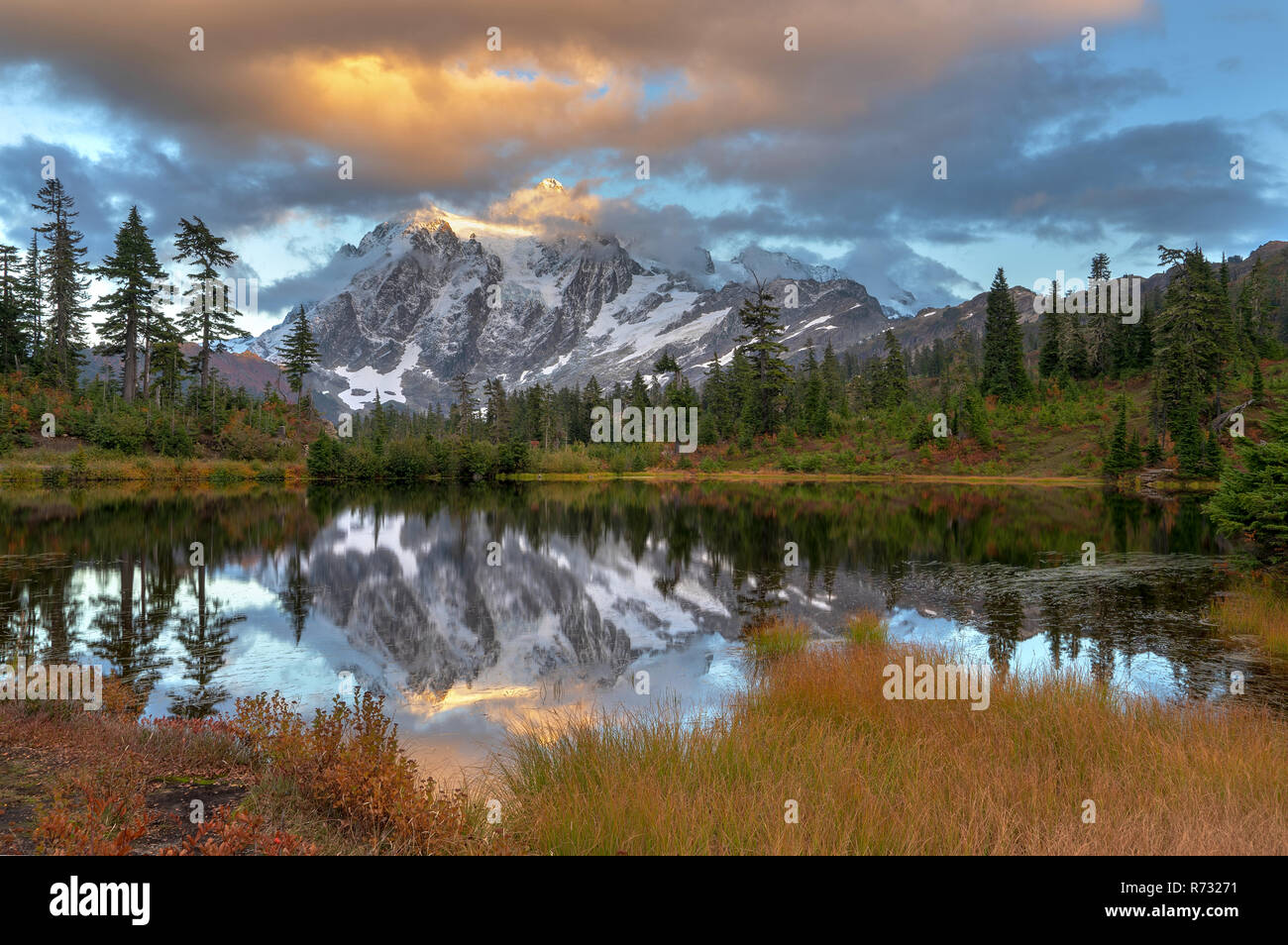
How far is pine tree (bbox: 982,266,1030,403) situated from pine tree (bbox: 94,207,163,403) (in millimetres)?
98402

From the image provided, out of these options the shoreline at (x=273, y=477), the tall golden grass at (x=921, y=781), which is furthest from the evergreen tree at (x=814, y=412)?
the tall golden grass at (x=921, y=781)

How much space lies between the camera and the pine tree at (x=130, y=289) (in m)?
74.9

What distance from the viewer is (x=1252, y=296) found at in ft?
329

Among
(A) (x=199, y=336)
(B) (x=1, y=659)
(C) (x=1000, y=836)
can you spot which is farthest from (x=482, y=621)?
(A) (x=199, y=336)

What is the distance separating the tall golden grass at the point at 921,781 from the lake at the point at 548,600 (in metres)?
2.84

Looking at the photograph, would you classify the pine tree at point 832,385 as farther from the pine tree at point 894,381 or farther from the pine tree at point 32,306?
the pine tree at point 32,306

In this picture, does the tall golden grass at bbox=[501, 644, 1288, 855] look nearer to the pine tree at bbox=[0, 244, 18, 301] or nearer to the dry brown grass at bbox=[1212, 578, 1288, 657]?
the dry brown grass at bbox=[1212, 578, 1288, 657]

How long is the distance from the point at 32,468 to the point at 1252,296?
14581 cm

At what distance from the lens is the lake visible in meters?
12.9

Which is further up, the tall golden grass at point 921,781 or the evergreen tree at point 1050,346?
the evergreen tree at point 1050,346

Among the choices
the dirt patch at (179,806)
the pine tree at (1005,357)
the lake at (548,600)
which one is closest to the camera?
the dirt patch at (179,806)

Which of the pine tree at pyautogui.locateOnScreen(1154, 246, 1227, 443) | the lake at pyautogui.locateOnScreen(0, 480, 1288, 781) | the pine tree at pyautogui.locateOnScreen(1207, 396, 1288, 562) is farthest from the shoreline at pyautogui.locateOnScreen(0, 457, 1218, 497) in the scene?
the pine tree at pyautogui.locateOnScreen(1207, 396, 1288, 562)
